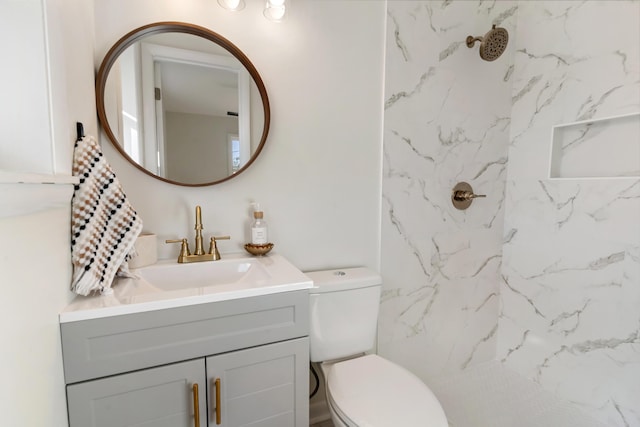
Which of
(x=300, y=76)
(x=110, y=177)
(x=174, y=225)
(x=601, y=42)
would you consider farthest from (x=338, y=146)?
(x=601, y=42)

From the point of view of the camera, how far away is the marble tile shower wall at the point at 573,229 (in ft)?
4.91

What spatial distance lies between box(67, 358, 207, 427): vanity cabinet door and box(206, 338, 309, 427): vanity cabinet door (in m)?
0.04

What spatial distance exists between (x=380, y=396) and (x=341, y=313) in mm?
335

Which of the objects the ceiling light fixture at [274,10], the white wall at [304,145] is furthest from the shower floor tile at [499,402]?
the ceiling light fixture at [274,10]

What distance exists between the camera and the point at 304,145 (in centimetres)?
148

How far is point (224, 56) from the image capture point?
130 cm

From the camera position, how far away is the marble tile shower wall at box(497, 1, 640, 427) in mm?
1495

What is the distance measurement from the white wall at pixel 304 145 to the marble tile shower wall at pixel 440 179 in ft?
0.37

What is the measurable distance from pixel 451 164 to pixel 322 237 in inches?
34.0

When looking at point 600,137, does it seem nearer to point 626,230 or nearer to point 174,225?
point 626,230

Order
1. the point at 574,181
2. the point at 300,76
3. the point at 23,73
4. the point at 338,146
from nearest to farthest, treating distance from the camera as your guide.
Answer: the point at 23,73 < the point at 300,76 < the point at 338,146 < the point at 574,181

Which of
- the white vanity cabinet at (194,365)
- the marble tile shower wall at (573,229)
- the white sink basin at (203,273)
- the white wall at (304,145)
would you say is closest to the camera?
the white vanity cabinet at (194,365)

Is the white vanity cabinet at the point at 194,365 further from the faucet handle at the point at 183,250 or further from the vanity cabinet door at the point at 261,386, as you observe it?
the faucet handle at the point at 183,250

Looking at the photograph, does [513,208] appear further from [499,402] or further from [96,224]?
[96,224]
